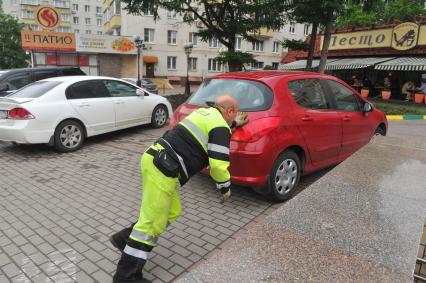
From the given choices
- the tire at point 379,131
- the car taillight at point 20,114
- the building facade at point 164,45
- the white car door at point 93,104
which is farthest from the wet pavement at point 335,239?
the building facade at point 164,45

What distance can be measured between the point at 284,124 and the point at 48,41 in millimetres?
35613

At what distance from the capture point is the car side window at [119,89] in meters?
8.13

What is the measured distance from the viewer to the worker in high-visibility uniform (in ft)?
8.75

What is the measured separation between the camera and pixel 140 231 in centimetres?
269

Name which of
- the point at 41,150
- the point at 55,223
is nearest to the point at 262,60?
the point at 41,150

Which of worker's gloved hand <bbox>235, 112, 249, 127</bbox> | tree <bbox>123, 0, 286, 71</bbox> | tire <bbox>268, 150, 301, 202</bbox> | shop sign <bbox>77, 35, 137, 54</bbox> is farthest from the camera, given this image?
shop sign <bbox>77, 35, 137, 54</bbox>

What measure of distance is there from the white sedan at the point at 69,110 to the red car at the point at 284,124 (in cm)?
294

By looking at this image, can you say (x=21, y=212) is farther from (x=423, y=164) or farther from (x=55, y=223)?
(x=423, y=164)

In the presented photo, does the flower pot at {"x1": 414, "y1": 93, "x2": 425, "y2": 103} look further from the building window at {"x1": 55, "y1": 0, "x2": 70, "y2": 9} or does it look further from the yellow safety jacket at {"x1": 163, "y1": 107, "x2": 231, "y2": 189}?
the building window at {"x1": 55, "y1": 0, "x2": 70, "y2": 9}

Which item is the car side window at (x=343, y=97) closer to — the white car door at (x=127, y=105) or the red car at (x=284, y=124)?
the red car at (x=284, y=124)

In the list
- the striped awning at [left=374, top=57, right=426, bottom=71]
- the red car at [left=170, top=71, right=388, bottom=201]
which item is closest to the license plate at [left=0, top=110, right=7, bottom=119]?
the red car at [left=170, top=71, right=388, bottom=201]

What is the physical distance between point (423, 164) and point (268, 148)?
7.54 feet

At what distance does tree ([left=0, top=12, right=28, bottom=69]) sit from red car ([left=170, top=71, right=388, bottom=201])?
58200 mm

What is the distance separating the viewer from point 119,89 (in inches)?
329
